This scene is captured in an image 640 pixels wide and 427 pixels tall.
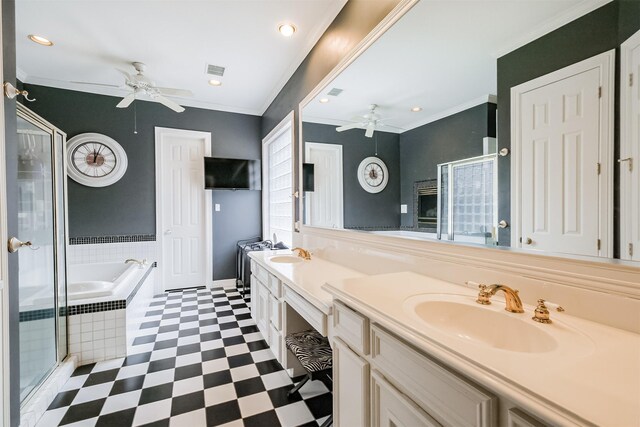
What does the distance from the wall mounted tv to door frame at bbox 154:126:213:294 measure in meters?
0.24

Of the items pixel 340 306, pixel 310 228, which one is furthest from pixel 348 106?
pixel 340 306

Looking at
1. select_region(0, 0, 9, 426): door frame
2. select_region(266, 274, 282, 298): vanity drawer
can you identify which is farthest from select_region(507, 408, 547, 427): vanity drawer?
select_region(0, 0, 9, 426): door frame

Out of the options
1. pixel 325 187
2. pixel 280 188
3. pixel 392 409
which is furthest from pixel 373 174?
pixel 280 188

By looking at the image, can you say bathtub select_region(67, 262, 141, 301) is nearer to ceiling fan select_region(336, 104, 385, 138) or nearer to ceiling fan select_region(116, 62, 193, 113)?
ceiling fan select_region(116, 62, 193, 113)

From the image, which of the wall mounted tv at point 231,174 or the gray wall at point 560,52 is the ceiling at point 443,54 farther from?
the wall mounted tv at point 231,174

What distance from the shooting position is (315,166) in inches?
95.5

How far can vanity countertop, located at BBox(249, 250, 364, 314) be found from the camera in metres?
1.31

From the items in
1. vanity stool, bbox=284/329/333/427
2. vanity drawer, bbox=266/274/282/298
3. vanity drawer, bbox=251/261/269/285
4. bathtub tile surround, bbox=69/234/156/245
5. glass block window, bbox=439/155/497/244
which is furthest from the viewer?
bathtub tile surround, bbox=69/234/156/245

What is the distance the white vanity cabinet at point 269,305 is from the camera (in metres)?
1.90

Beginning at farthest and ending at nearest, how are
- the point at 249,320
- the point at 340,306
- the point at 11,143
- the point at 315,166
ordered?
the point at 249,320
the point at 315,166
the point at 11,143
the point at 340,306

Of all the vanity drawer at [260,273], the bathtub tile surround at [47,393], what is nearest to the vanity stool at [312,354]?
the vanity drawer at [260,273]

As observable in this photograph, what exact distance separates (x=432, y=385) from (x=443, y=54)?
1348 millimetres

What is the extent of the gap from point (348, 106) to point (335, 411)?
1.82 meters

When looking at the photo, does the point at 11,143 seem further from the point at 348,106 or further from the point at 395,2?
the point at 395,2
